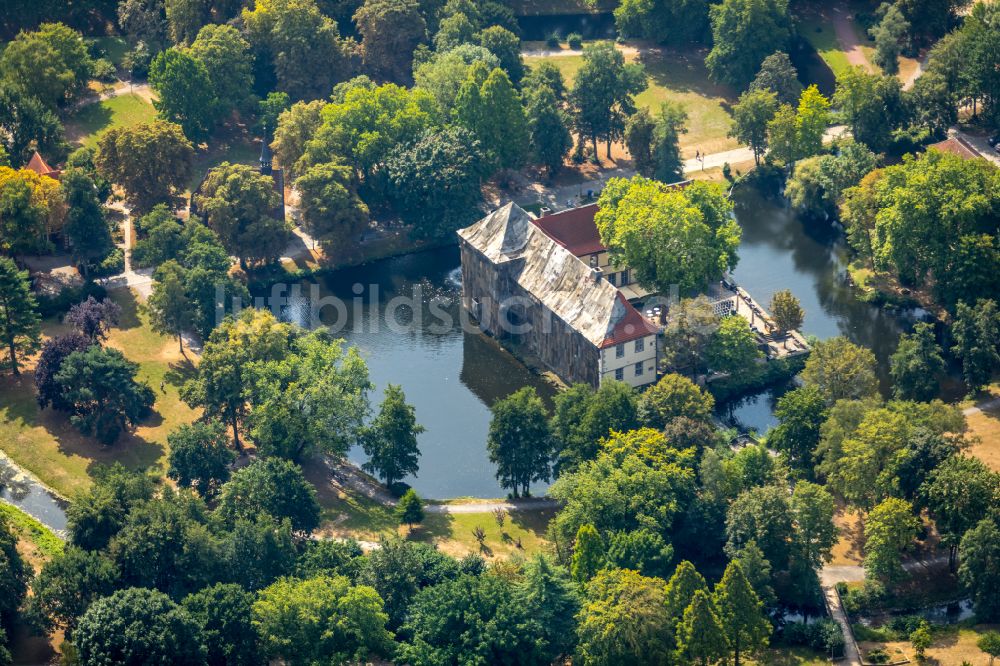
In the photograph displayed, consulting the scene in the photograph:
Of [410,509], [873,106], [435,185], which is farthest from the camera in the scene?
[873,106]

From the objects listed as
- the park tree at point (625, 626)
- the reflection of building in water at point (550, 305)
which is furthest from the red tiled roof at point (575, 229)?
the park tree at point (625, 626)

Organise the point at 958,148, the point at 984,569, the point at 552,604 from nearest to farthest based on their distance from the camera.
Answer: the point at 552,604 < the point at 984,569 < the point at 958,148

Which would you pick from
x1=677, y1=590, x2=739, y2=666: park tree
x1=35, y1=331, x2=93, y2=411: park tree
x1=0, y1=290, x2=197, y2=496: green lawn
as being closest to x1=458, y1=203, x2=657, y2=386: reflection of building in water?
x1=0, y1=290, x2=197, y2=496: green lawn

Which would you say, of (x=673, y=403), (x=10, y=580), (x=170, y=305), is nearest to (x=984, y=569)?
(x=673, y=403)

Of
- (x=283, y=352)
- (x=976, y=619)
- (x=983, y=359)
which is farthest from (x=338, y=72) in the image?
(x=976, y=619)

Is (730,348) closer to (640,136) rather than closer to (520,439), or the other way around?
(520,439)

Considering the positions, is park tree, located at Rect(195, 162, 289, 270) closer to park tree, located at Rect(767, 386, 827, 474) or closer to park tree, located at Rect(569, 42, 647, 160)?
park tree, located at Rect(569, 42, 647, 160)
